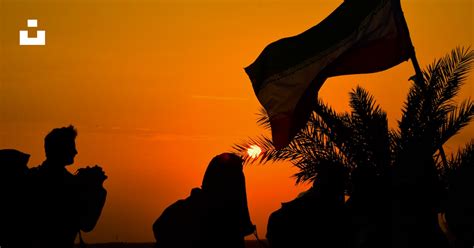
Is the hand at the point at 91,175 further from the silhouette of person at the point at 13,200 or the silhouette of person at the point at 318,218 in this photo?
the silhouette of person at the point at 318,218

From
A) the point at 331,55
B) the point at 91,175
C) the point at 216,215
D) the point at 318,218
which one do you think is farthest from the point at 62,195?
the point at 331,55

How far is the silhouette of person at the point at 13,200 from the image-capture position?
14.6 feet

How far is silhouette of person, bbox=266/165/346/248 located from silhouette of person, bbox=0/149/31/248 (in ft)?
7.16

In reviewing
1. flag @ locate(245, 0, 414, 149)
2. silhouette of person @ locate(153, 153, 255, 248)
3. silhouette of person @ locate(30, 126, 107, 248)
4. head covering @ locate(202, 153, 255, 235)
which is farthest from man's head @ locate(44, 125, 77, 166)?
flag @ locate(245, 0, 414, 149)

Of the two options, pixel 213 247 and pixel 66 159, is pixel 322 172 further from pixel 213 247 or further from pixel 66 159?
pixel 66 159

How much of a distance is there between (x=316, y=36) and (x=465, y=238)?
119 inches

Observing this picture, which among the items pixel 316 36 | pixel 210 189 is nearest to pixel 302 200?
pixel 210 189

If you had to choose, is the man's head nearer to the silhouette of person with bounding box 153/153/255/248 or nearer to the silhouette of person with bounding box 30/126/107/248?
the silhouette of person with bounding box 30/126/107/248

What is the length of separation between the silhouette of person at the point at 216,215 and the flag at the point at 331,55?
2.88 metres

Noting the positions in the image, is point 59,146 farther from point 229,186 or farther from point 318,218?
point 318,218

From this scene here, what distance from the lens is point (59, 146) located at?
4.55 meters

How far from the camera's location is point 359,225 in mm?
5586

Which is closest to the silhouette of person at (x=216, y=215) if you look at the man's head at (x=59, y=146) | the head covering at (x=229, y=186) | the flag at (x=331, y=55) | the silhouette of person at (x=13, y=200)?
the head covering at (x=229, y=186)

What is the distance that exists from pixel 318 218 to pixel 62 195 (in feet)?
7.18
